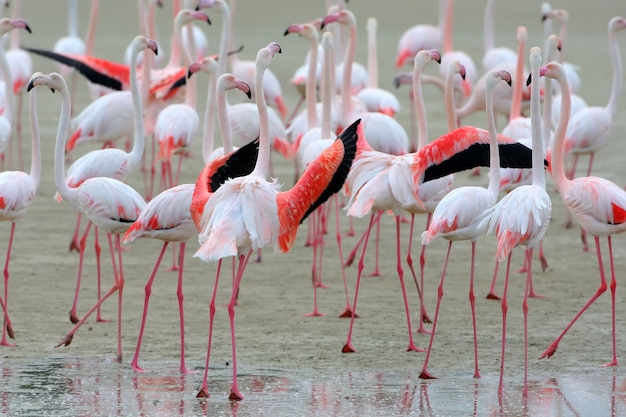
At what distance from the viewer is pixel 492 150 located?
7.29 meters

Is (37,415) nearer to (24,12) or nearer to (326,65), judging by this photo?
(326,65)

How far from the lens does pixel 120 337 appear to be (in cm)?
704

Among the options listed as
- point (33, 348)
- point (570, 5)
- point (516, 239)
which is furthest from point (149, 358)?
point (570, 5)

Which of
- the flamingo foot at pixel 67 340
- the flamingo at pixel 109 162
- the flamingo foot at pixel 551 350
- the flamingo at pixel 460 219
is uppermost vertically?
the flamingo at pixel 109 162

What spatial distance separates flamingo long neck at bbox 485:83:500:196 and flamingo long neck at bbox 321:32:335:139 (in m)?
1.94

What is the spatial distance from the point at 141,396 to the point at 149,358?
85cm

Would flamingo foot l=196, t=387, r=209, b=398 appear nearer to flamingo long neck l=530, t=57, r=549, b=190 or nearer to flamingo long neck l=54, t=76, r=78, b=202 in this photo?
flamingo long neck l=54, t=76, r=78, b=202

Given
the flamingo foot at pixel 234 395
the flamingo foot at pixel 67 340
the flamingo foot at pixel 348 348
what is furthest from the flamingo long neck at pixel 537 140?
the flamingo foot at pixel 67 340

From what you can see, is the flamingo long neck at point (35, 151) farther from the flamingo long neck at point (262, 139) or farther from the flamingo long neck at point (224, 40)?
the flamingo long neck at point (224, 40)

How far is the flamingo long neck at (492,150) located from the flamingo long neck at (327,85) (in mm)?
1940

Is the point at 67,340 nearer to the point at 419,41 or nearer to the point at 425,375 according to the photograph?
the point at 425,375

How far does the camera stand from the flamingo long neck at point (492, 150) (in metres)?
7.14

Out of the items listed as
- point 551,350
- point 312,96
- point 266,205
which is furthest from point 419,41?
point 266,205

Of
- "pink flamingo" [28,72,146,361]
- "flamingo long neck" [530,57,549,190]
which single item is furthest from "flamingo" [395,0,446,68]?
"pink flamingo" [28,72,146,361]
